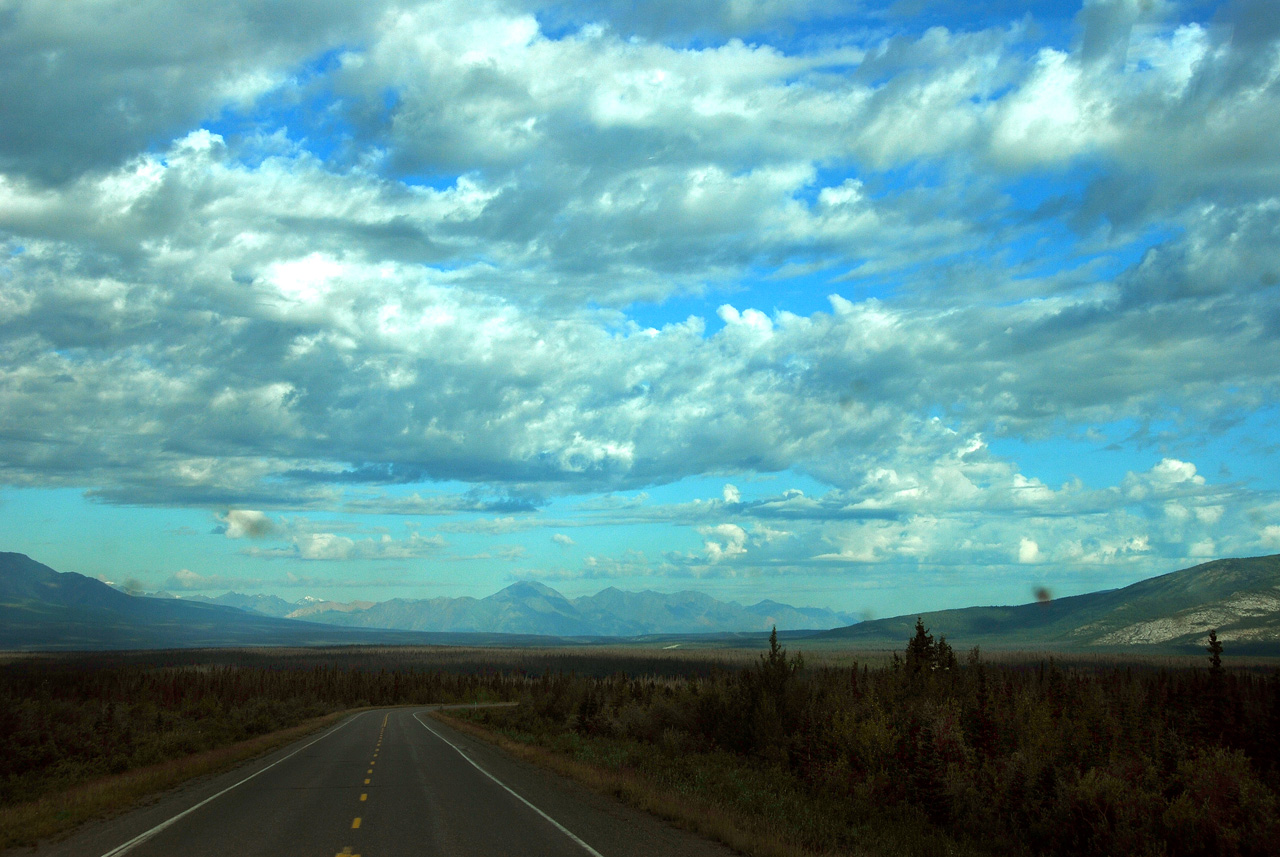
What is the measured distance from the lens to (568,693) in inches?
2472

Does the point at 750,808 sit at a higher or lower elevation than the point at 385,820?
lower

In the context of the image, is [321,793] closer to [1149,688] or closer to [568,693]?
[568,693]

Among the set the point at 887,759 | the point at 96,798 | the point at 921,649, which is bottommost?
the point at 96,798

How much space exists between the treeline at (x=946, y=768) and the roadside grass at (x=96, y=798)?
1346 centimetres

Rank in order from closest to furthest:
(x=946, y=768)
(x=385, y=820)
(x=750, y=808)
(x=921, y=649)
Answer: (x=385, y=820)
(x=750, y=808)
(x=946, y=768)
(x=921, y=649)

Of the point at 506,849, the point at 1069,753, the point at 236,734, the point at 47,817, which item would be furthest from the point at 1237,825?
the point at 236,734

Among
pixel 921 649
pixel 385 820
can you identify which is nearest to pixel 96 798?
pixel 385 820

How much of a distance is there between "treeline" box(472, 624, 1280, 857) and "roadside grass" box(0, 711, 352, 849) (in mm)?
13459

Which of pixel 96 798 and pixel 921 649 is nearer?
pixel 96 798

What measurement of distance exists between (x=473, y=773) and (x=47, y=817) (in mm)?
11673

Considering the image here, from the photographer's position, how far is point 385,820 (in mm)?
18062

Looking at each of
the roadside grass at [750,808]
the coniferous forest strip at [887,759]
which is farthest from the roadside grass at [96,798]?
the roadside grass at [750,808]

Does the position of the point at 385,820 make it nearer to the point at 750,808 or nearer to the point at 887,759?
the point at 750,808

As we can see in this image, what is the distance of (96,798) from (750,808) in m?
16.6
